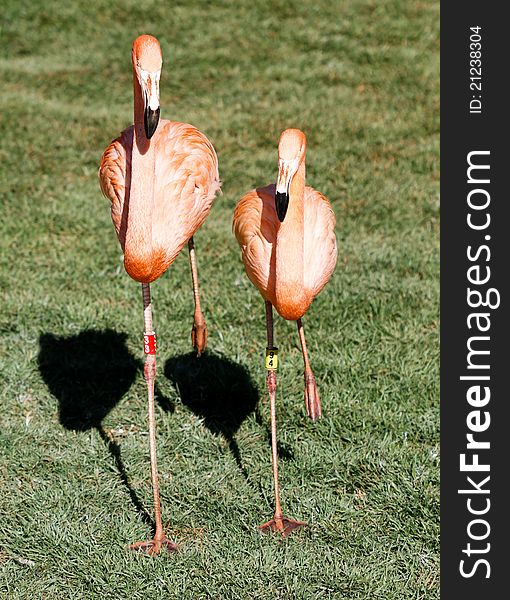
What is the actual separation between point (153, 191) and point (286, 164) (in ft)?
2.32

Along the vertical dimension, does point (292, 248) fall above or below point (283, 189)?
below

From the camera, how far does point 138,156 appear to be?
13.6ft

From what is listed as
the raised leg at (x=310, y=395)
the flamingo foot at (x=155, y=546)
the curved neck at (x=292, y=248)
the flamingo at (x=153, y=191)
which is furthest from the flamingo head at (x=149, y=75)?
the flamingo foot at (x=155, y=546)

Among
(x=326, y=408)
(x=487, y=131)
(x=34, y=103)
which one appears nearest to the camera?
(x=326, y=408)

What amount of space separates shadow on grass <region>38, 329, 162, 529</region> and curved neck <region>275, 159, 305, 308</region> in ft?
5.19

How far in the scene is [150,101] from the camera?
385 centimetres

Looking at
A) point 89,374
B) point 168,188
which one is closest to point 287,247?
point 168,188

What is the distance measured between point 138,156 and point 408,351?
2.74 metres

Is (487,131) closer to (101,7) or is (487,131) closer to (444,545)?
(444,545)

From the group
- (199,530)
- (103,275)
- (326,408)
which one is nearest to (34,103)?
(103,275)

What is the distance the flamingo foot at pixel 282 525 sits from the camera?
4.59m

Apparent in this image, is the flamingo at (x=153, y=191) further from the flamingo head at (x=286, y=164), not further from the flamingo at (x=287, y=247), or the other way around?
the flamingo head at (x=286, y=164)

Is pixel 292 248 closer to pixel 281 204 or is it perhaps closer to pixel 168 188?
pixel 281 204

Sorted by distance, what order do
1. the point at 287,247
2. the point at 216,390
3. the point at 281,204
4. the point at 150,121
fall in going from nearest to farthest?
1. the point at 150,121
2. the point at 281,204
3. the point at 287,247
4. the point at 216,390
